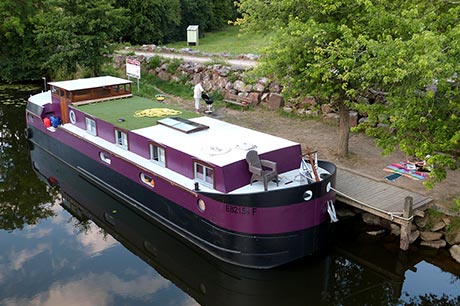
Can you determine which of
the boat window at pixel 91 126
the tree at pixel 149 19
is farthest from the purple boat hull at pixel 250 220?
the tree at pixel 149 19

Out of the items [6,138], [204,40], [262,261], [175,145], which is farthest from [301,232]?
[204,40]

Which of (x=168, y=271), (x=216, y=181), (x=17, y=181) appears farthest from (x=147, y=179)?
(x=17, y=181)

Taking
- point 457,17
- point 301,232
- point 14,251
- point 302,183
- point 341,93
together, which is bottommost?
point 14,251

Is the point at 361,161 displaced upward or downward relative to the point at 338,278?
upward

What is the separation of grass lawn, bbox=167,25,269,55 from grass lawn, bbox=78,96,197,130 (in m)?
14.2

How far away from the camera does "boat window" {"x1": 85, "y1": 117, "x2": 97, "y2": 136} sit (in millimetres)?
16812

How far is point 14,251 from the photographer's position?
13.5m

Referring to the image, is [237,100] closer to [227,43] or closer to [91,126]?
[91,126]

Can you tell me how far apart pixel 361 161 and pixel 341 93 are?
2463 mm

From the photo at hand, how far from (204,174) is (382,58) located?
525 centimetres

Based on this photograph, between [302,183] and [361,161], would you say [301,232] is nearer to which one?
[302,183]

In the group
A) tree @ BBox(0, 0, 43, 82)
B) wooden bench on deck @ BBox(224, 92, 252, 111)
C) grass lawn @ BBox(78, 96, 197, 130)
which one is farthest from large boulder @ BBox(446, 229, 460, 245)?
tree @ BBox(0, 0, 43, 82)

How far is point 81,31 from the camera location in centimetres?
2817

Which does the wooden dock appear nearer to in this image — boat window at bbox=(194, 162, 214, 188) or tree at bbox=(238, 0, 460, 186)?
tree at bbox=(238, 0, 460, 186)
